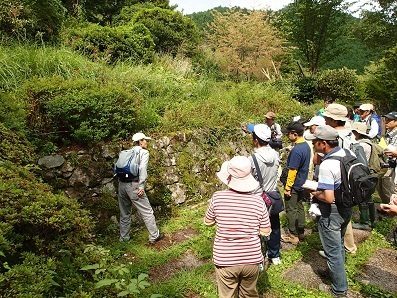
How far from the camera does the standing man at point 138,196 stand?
15.7ft

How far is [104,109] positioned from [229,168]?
335 cm

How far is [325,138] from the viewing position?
322 cm

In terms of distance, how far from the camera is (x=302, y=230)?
4.90 m

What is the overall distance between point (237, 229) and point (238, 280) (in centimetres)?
52

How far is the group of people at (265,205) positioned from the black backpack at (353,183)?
0.15 ft

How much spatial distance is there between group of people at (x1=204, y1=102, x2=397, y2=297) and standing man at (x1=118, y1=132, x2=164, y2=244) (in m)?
1.88

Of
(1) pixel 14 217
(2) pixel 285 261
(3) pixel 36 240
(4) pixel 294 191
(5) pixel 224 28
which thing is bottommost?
(2) pixel 285 261

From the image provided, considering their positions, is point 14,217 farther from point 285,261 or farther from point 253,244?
point 285,261

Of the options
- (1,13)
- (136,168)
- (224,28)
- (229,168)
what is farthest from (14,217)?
A: (224,28)

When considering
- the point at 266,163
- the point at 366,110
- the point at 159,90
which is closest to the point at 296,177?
the point at 266,163

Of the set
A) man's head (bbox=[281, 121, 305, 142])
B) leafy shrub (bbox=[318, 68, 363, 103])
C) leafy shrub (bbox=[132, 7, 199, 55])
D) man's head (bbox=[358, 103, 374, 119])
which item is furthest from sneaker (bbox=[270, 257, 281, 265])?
leafy shrub (bbox=[318, 68, 363, 103])

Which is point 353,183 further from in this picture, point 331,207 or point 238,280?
point 238,280

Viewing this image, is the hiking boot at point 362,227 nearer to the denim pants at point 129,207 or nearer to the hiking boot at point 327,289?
the hiking boot at point 327,289

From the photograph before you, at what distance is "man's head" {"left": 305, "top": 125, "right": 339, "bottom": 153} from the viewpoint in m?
3.21
